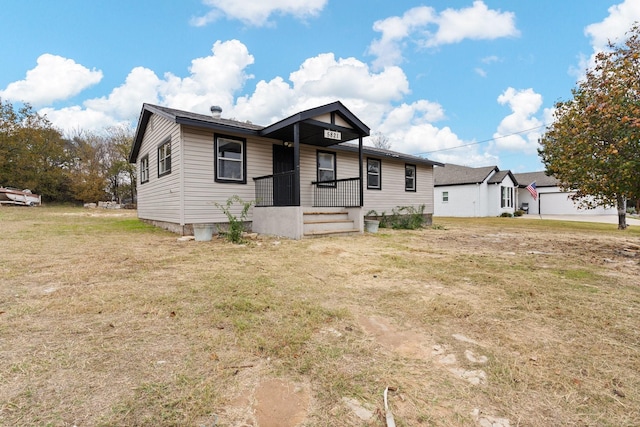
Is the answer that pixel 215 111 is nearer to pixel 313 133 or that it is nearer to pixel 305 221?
pixel 313 133

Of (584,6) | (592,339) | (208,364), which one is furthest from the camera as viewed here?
(584,6)

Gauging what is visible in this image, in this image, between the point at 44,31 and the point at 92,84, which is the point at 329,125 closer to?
the point at 44,31

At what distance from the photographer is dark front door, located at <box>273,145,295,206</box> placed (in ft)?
27.6

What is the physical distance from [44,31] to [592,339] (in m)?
17.2

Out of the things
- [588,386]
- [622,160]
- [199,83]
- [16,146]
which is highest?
[199,83]

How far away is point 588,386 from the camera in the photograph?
5.28 feet

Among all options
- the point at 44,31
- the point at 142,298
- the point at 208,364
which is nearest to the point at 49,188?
the point at 44,31

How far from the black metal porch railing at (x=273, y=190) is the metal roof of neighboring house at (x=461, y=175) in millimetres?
19309

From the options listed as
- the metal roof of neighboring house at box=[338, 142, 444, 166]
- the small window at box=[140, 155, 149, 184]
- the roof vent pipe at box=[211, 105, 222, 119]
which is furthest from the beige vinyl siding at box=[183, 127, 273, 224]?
the small window at box=[140, 155, 149, 184]

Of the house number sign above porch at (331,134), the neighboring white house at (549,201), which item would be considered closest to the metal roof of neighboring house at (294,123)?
the house number sign above porch at (331,134)

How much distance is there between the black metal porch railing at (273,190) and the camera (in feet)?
28.4

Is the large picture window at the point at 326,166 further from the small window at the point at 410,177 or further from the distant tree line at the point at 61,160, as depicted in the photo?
the distant tree line at the point at 61,160

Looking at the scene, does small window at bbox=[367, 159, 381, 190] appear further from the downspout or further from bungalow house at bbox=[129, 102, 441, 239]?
the downspout

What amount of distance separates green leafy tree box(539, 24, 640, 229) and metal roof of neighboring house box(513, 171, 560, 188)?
27027mm
